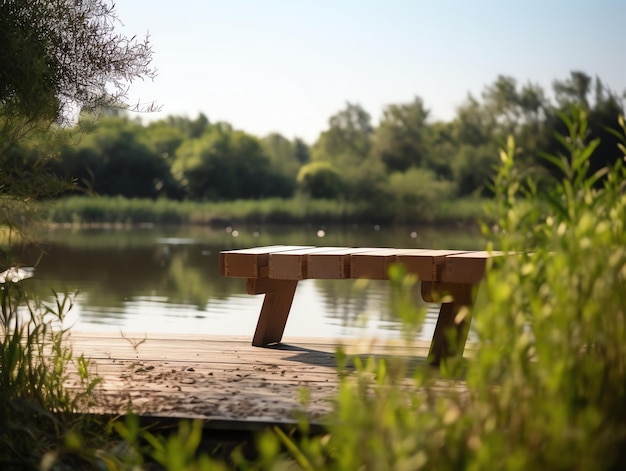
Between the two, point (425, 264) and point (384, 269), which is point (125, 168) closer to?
point (384, 269)

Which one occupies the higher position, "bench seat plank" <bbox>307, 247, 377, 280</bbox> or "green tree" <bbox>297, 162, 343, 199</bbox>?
"green tree" <bbox>297, 162, 343, 199</bbox>

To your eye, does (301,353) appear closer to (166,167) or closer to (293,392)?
(293,392)

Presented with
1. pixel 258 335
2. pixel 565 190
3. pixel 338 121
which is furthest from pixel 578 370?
pixel 338 121

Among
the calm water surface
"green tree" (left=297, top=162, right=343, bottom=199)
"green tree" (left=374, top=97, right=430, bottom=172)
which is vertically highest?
"green tree" (left=374, top=97, right=430, bottom=172)

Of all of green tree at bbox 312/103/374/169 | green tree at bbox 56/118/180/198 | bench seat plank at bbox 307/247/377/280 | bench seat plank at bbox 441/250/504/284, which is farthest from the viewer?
green tree at bbox 312/103/374/169

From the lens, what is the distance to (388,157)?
39625 millimetres

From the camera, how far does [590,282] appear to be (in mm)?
2295

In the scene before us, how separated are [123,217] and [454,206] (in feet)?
32.3

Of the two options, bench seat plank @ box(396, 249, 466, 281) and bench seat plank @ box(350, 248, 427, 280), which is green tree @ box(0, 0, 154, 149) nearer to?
bench seat plank @ box(350, 248, 427, 280)

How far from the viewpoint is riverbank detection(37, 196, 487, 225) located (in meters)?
28.4

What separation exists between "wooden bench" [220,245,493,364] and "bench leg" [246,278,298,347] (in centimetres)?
6

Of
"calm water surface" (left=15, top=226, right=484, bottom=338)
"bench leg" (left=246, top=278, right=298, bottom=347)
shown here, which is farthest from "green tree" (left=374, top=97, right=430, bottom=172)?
"bench leg" (left=246, top=278, right=298, bottom=347)

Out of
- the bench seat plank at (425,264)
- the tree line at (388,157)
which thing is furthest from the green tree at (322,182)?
the bench seat plank at (425,264)

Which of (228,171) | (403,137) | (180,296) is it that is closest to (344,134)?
(403,137)
